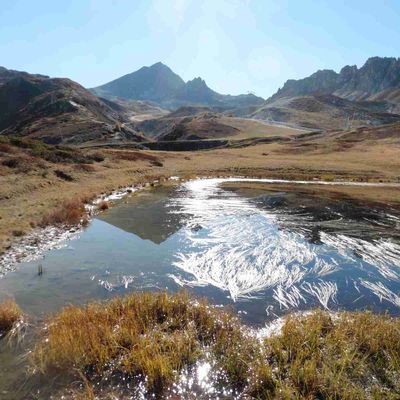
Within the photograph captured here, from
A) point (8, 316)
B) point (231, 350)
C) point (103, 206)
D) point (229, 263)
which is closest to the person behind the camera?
point (231, 350)

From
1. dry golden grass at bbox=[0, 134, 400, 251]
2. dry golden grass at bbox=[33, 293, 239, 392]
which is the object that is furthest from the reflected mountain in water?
dry golden grass at bbox=[33, 293, 239, 392]

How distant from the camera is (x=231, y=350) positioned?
10.6 m

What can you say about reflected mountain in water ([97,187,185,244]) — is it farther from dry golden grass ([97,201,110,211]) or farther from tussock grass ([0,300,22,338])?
tussock grass ([0,300,22,338])

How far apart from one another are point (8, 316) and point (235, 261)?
34.4ft

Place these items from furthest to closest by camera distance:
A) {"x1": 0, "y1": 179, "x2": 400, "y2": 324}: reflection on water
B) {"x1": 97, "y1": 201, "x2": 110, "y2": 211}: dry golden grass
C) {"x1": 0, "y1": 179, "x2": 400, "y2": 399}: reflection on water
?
{"x1": 97, "y1": 201, "x2": 110, "y2": 211}: dry golden grass → {"x1": 0, "y1": 179, "x2": 400, "y2": 324}: reflection on water → {"x1": 0, "y1": 179, "x2": 400, "y2": 399}: reflection on water

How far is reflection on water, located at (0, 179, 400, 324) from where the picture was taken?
15.1 metres

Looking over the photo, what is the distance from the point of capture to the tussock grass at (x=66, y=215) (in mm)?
26237

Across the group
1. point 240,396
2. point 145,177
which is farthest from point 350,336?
point 145,177

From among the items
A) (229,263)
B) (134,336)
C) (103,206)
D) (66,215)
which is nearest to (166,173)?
(103,206)

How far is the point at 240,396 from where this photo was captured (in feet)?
30.4

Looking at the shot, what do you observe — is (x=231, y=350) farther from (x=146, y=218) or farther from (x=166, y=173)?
(x=166, y=173)

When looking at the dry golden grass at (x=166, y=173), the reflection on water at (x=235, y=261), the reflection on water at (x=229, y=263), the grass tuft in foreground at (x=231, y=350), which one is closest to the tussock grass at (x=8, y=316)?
the reflection on water at (x=229, y=263)

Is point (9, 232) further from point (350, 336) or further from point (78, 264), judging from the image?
point (350, 336)

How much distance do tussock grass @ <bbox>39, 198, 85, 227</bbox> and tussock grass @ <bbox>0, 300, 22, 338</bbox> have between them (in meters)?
13.3
